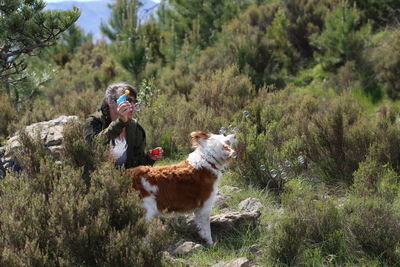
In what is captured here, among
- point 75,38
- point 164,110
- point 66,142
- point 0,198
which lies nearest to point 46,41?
point 66,142

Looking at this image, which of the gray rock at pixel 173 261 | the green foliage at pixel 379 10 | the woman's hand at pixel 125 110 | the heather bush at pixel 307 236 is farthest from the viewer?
the green foliage at pixel 379 10

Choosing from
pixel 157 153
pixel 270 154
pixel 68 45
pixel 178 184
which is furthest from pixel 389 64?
pixel 68 45

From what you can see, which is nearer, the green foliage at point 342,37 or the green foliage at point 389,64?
the green foliage at point 389,64

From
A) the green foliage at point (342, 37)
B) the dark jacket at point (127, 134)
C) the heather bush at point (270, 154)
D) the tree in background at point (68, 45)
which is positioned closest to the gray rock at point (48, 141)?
the dark jacket at point (127, 134)

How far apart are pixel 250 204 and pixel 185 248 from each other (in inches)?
45.2

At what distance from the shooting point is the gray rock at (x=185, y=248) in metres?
3.67

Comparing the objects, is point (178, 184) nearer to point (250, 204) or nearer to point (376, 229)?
point (250, 204)

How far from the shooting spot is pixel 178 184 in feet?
12.0

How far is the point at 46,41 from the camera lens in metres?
4.13

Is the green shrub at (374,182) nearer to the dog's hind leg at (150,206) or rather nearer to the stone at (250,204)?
the stone at (250,204)

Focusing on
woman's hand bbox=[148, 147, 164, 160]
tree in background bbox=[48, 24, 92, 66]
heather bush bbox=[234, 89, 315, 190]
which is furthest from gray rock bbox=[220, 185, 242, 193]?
tree in background bbox=[48, 24, 92, 66]

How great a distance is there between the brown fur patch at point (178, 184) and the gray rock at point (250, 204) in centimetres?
97

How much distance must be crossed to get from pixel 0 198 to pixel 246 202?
2.33m

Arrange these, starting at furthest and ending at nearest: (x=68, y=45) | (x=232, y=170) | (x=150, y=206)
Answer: (x=68, y=45) → (x=232, y=170) → (x=150, y=206)
